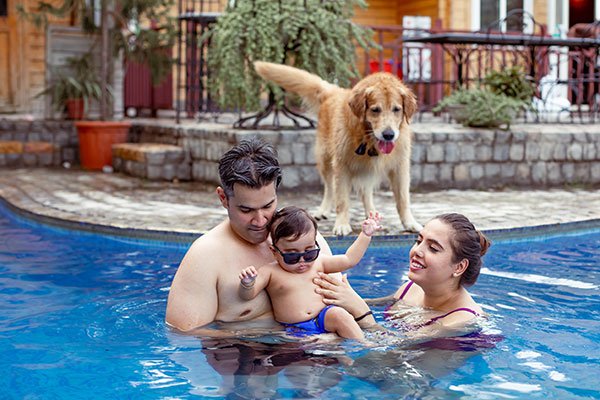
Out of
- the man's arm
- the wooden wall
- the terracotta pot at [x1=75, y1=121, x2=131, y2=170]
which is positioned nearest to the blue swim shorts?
the man's arm

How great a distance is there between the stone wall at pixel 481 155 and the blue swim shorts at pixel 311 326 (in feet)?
15.0

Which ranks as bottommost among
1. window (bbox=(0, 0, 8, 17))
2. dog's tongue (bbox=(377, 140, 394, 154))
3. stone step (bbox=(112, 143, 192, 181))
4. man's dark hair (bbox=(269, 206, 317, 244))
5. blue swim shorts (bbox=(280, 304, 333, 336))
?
blue swim shorts (bbox=(280, 304, 333, 336))

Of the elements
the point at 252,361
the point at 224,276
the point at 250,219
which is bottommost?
the point at 252,361

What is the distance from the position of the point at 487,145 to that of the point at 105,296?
16.9 ft

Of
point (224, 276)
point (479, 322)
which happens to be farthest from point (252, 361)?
point (479, 322)

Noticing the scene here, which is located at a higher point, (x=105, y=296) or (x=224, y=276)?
(x=224, y=276)

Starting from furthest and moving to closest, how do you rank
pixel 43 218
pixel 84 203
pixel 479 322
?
pixel 84 203 → pixel 43 218 → pixel 479 322

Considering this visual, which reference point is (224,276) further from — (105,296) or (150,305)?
(105,296)

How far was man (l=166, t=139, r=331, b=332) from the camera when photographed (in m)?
3.04

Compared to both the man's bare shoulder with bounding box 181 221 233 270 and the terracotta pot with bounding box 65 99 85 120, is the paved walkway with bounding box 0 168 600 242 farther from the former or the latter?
the man's bare shoulder with bounding box 181 221 233 270

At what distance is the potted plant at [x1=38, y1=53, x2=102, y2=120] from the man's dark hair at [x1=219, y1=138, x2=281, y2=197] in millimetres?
7392

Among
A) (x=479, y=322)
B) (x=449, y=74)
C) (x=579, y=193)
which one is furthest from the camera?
(x=449, y=74)

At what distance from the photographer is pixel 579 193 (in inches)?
320

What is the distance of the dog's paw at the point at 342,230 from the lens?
5562 mm
